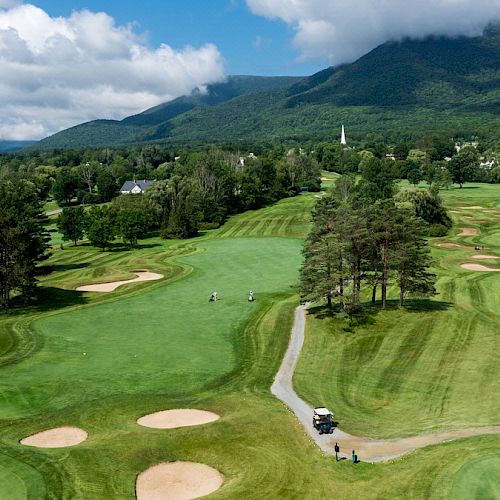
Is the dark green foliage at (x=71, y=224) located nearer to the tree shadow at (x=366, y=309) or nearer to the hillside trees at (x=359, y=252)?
the hillside trees at (x=359, y=252)

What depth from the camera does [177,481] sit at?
1208 inches

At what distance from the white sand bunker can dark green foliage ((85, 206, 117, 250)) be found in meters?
96.0

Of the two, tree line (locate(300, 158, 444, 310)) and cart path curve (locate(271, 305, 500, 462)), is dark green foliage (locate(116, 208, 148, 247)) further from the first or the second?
cart path curve (locate(271, 305, 500, 462))

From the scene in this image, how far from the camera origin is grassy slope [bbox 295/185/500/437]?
39.8 metres

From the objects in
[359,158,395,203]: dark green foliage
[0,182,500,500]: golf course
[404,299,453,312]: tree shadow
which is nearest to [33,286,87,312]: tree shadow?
[0,182,500,500]: golf course

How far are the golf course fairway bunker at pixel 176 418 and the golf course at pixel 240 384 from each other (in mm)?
597

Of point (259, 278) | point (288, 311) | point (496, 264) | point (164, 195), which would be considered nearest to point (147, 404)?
point (288, 311)

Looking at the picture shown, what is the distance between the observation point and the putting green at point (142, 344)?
44938mm

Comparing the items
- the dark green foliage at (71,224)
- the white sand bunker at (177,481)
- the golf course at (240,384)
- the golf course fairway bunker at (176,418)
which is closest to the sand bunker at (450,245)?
the golf course at (240,384)

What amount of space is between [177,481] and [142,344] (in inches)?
1038

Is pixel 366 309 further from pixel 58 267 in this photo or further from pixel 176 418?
pixel 58 267

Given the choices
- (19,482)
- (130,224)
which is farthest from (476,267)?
(19,482)

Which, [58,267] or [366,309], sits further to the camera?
[58,267]

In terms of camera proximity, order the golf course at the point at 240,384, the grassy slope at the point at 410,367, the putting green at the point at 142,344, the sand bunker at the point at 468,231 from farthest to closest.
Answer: the sand bunker at the point at 468,231 → the putting green at the point at 142,344 → the grassy slope at the point at 410,367 → the golf course at the point at 240,384
